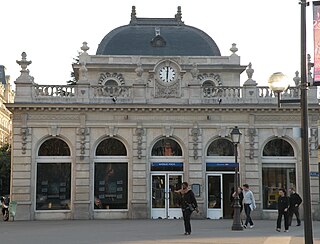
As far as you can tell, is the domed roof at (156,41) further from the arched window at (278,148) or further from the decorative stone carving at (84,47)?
the arched window at (278,148)

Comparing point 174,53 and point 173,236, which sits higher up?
point 174,53

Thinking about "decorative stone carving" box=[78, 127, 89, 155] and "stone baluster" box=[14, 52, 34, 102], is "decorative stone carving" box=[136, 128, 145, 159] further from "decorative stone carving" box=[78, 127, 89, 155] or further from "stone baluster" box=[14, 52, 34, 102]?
"stone baluster" box=[14, 52, 34, 102]

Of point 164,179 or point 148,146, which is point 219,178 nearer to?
point 164,179

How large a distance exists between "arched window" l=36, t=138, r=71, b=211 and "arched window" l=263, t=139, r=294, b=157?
10.3 m

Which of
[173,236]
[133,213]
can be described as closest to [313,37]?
[173,236]

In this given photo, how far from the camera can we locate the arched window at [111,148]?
30.4 m

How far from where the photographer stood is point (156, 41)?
38.5 meters

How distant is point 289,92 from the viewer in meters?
31.5

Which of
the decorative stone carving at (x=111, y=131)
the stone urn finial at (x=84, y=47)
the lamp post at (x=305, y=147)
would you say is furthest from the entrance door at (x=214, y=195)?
the lamp post at (x=305, y=147)

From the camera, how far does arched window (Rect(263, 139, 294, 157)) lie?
30922mm

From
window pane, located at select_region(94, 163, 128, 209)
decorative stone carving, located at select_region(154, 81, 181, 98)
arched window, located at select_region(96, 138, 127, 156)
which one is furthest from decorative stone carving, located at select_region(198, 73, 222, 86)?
window pane, located at select_region(94, 163, 128, 209)

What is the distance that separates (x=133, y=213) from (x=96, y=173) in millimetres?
2773

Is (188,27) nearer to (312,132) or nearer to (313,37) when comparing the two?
(312,132)

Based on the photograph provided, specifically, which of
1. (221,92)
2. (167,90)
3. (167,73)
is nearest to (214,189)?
(221,92)
